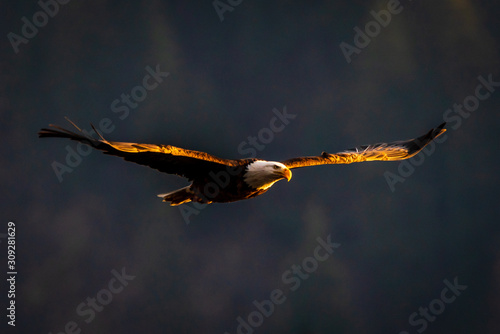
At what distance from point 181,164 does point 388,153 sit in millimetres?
2809

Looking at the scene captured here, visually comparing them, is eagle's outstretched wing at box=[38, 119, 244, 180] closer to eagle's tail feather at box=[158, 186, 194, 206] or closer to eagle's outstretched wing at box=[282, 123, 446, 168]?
eagle's tail feather at box=[158, 186, 194, 206]

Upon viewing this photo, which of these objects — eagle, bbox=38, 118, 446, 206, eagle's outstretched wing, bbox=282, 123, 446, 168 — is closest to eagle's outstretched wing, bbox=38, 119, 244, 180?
eagle, bbox=38, 118, 446, 206

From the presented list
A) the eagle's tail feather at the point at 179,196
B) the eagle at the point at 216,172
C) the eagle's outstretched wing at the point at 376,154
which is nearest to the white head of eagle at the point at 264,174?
the eagle at the point at 216,172

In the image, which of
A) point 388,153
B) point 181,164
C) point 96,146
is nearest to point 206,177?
point 181,164

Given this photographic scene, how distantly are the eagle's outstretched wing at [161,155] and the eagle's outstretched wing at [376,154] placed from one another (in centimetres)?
90

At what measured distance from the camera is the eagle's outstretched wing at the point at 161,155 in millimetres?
5281

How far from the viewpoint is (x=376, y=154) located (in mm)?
7863

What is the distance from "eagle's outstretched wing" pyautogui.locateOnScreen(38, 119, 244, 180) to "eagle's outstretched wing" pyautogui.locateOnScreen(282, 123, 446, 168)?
0.90m

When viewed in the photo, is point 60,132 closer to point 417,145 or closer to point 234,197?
point 234,197

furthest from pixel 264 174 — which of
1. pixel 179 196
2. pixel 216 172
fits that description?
pixel 179 196

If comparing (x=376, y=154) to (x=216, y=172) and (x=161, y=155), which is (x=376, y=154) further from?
(x=161, y=155)

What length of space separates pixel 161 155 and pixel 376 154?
2.96 meters

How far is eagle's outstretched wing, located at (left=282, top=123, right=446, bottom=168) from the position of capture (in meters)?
7.33

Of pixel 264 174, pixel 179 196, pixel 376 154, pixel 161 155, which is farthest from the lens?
pixel 376 154
